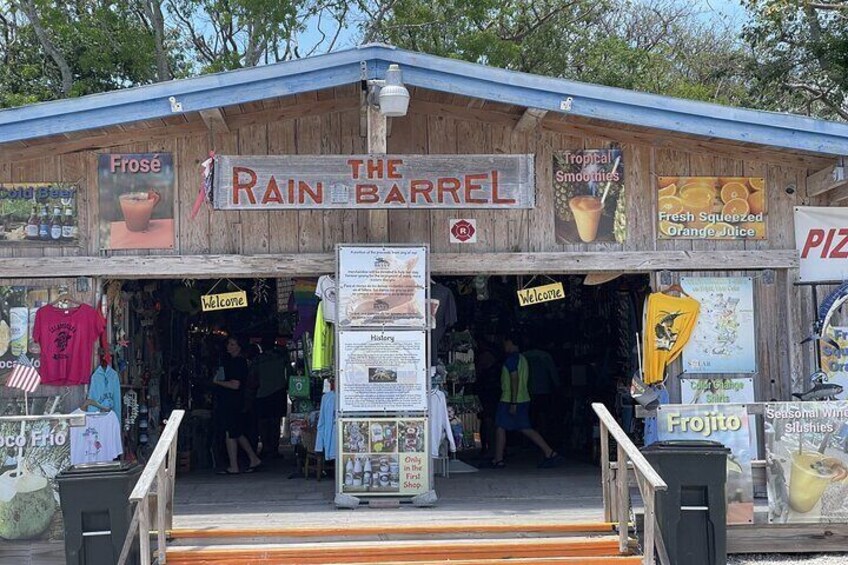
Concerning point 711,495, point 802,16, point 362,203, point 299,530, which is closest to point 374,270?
point 362,203

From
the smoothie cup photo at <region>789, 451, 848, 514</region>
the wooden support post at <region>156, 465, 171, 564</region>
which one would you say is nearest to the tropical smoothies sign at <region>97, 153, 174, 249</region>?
the wooden support post at <region>156, 465, 171, 564</region>

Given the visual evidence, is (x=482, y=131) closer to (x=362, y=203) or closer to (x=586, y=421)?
(x=362, y=203)

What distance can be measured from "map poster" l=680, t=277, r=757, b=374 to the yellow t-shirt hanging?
0.27 feet

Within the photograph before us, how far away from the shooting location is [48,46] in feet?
78.2

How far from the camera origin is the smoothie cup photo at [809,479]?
8.35 m

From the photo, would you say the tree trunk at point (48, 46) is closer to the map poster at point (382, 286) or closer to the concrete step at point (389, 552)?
the map poster at point (382, 286)

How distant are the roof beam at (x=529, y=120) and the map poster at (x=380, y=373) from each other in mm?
2405

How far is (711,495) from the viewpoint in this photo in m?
7.77

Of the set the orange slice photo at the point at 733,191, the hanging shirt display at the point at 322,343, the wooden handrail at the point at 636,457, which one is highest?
the orange slice photo at the point at 733,191

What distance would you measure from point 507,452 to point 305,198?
21.2 feet

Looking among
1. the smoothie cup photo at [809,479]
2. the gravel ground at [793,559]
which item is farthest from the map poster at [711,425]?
the gravel ground at [793,559]

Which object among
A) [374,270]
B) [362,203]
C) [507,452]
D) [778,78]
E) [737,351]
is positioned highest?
[778,78]

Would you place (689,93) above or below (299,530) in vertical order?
above

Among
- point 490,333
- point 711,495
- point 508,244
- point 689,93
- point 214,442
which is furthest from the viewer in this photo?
→ point 689,93
